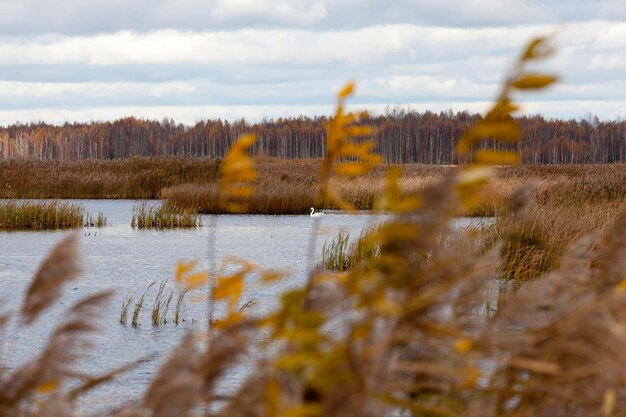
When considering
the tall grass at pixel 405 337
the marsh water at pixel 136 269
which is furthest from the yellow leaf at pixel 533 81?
the marsh water at pixel 136 269

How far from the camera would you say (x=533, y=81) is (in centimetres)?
120

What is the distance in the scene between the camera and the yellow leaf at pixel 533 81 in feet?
3.86

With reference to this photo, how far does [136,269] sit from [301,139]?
104493 millimetres

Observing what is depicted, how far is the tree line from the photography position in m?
118

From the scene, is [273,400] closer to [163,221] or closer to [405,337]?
[405,337]

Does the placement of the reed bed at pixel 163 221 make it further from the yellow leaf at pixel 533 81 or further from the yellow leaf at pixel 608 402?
the yellow leaf at pixel 533 81

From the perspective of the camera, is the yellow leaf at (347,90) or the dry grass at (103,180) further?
the dry grass at (103,180)

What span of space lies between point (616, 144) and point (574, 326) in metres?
127

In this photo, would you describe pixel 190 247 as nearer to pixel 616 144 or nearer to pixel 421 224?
pixel 421 224

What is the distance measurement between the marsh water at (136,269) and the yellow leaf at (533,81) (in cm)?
138

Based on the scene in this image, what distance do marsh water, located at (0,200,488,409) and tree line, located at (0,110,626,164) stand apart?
82.6 meters

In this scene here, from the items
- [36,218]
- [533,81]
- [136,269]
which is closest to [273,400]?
[533,81]

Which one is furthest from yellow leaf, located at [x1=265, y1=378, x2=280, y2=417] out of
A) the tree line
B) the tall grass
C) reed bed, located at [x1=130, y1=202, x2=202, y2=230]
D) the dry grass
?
the tree line

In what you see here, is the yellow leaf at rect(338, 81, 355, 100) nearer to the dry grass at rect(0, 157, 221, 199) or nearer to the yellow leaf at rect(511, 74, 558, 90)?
the yellow leaf at rect(511, 74, 558, 90)
